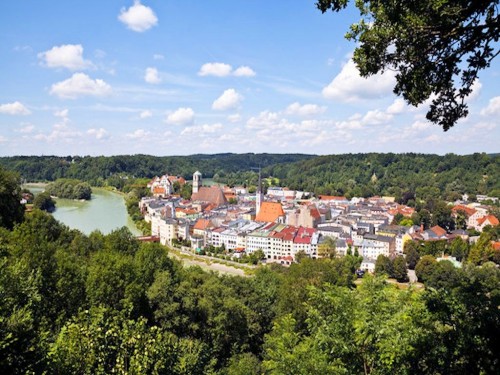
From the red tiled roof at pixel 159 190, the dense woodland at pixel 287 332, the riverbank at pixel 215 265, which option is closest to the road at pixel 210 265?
the riverbank at pixel 215 265

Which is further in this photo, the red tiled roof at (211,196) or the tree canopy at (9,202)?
the red tiled roof at (211,196)

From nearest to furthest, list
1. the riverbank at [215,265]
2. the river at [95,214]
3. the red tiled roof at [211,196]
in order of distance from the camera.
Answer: the riverbank at [215,265] → the river at [95,214] → the red tiled roof at [211,196]

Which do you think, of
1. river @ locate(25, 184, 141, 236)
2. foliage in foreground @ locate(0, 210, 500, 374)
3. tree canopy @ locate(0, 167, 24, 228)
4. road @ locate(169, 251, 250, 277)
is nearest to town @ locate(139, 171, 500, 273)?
road @ locate(169, 251, 250, 277)

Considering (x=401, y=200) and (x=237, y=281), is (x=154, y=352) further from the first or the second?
(x=401, y=200)

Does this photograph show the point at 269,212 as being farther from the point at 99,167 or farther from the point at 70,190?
the point at 99,167

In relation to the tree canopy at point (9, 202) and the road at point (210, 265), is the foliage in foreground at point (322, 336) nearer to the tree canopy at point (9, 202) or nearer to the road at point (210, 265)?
the tree canopy at point (9, 202)

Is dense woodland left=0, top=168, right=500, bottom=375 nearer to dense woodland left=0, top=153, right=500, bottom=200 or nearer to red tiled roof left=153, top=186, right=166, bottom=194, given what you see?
red tiled roof left=153, top=186, right=166, bottom=194

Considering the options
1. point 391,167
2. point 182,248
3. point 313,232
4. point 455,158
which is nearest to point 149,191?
point 182,248
